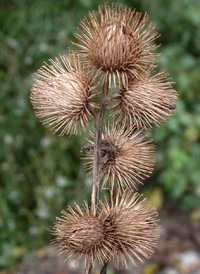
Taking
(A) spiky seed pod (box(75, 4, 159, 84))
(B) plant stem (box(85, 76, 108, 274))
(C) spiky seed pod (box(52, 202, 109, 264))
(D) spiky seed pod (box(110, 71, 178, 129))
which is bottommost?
(C) spiky seed pod (box(52, 202, 109, 264))

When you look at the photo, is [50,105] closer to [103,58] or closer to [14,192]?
[103,58]

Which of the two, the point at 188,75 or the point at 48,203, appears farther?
the point at 188,75

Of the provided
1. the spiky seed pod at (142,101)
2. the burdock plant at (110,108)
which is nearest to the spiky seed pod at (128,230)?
the burdock plant at (110,108)

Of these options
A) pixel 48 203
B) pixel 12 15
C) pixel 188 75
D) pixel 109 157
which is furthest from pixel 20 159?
pixel 109 157

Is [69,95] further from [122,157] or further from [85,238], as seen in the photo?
[85,238]

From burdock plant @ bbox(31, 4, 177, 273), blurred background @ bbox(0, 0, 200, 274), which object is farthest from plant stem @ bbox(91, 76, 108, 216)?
blurred background @ bbox(0, 0, 200, 274)

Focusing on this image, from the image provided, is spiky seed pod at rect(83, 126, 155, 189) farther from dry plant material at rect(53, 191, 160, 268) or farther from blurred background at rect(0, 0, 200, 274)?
blurred background at rect(0, 0, 200, 274)

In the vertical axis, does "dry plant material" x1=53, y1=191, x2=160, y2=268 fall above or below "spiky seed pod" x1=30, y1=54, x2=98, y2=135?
below
